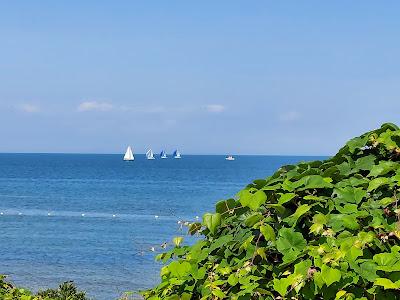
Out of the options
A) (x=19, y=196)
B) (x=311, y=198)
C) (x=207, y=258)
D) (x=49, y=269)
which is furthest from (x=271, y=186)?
(x=19, y=196)

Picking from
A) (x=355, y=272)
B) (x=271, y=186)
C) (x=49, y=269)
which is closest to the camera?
(x=355, y=272)

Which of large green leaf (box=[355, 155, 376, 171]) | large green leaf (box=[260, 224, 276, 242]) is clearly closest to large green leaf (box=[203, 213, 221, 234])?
large green leaf (box=[260, 224, 276, 242])

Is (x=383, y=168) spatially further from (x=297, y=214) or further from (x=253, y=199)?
(x=253, y=199)

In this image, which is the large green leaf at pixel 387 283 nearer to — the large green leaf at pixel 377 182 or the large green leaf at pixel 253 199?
the large green leaf at pixel 377 182

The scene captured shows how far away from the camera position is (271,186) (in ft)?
9.62

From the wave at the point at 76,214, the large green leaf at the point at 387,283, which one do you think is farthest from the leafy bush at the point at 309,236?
the wave at the point at 76,214

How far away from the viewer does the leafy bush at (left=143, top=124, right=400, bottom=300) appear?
251 cm

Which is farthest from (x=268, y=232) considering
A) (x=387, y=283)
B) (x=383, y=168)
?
(x=383, y=168)

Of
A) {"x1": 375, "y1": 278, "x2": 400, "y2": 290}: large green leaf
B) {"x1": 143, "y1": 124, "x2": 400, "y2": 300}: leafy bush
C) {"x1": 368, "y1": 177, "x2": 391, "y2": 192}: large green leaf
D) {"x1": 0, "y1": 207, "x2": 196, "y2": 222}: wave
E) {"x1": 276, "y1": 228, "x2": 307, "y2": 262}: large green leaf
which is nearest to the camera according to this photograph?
{"x1": 375, "y1": 278, "x2": 400, "y2": 290}: large green leaf

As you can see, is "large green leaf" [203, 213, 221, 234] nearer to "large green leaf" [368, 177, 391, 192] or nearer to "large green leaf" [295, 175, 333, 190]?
"large green leaf" [295, 175, 333, 190]

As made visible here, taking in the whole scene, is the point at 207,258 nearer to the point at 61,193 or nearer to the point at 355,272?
the point at 355,272

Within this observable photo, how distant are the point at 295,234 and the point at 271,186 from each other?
32 centimetres

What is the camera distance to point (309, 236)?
108 inches

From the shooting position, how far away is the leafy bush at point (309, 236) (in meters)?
2.51
